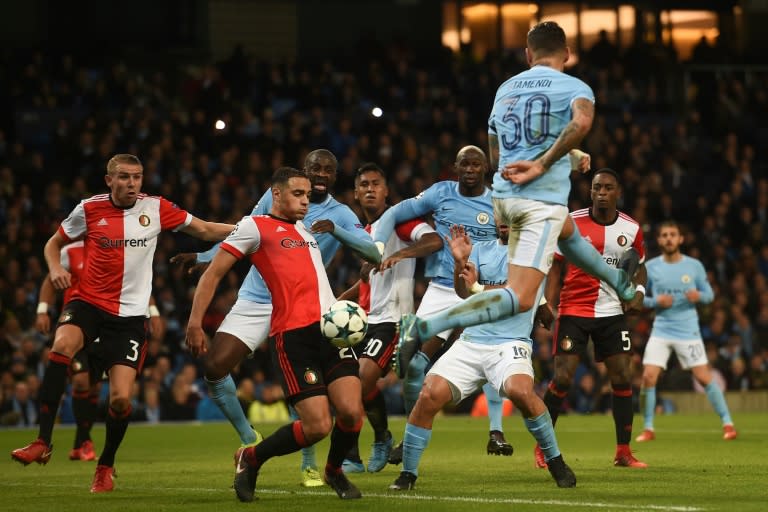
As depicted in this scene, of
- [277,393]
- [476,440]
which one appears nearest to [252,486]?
[476,440]

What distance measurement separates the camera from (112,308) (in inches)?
→ 415

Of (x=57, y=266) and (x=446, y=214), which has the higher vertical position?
(x=446, y=214)

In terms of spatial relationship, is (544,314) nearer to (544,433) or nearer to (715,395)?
(544,433)

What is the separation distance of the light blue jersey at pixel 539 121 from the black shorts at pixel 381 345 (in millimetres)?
3130

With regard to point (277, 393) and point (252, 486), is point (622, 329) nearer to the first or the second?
point (252, 486)

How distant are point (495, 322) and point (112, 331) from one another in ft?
10.3

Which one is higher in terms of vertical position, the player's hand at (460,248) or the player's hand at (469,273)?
the player's hand at (460,248)

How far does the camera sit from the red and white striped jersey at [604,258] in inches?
465

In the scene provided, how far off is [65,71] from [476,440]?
43.9 ft

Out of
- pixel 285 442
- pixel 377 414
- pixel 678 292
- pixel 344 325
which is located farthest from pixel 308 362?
pixel 678 292

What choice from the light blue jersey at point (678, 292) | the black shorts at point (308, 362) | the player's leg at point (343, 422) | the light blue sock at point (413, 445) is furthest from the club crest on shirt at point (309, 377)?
the light blue jersey at point (678, 292)

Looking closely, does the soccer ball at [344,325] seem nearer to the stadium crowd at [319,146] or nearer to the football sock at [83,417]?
the football sock at [83,417]

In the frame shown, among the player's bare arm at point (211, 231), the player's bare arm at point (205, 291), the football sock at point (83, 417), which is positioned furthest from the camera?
the football sock at point (83, 417)

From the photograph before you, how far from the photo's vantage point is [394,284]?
12.1 meters
